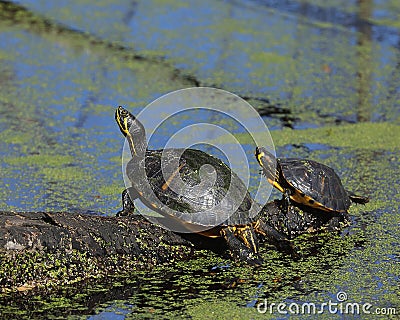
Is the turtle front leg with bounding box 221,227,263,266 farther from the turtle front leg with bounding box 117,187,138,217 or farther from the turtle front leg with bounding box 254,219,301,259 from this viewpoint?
the turtle front leg with bounding box 117,187,138,217

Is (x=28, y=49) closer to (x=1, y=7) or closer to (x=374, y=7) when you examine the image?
(x=1, y=7)

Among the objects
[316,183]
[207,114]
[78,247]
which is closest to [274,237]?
[316,183]

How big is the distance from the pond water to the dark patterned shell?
0.17 meters

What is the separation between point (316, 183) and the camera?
152 inches

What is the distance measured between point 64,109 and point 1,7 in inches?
115

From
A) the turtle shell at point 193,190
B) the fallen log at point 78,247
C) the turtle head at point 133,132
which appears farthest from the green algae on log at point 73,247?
the turtle head at point 133,132

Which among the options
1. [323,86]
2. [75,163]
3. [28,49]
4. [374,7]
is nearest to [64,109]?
[75,163]

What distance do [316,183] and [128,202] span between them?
922 mm

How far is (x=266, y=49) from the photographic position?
7.50m

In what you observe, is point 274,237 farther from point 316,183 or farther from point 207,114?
point 207,114

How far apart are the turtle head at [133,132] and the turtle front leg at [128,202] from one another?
0.28m

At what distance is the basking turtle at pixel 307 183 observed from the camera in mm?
3846

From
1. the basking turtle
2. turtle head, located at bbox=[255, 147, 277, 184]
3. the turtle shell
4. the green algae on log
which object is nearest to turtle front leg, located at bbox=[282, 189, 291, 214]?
the basking turtle

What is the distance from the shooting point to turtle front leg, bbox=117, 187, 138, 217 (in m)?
3.74
